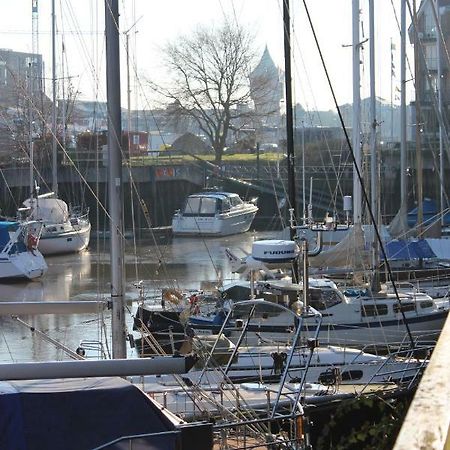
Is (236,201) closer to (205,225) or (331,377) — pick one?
(205,225)

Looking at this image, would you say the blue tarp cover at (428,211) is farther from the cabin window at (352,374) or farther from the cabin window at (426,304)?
the cabin window at (352,374)

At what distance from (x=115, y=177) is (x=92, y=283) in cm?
2585

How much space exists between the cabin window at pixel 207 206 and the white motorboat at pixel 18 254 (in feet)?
48.3

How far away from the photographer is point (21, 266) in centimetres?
3662

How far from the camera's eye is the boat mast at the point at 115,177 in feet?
33.5

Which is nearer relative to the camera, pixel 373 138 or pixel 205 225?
pixel 373 138

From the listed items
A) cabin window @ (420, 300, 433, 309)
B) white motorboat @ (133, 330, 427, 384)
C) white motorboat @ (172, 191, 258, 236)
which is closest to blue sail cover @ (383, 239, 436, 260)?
cabin window @ (420, 300, 433, 309)

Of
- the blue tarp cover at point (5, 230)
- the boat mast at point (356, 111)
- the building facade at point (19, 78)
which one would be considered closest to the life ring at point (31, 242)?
the blue tarp cover at point (5, 230)

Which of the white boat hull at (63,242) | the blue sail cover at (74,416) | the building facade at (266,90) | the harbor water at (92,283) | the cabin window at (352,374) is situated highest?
the building facade at (266,90)

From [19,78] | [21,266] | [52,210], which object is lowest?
[21,266]

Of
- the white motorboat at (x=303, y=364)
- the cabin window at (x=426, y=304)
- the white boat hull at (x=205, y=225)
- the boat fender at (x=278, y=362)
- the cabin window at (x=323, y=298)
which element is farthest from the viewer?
the white boat hull at (x=205, y=225)

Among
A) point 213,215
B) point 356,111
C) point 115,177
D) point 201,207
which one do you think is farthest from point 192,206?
point 115,177

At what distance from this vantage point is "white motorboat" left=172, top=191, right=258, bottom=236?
165ft

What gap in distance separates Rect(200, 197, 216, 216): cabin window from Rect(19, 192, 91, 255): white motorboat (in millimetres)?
7059
